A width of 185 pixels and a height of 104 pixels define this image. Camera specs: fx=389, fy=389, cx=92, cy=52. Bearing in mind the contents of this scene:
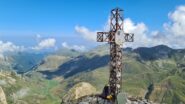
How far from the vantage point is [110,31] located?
113 ft

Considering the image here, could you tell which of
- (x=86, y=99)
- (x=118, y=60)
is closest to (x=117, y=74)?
(x=118, y=60)

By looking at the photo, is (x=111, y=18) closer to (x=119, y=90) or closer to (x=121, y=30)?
(x=121, y=30)

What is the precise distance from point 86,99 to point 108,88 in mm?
2301

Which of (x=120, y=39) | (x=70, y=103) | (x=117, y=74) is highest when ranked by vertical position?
(x=120, y=39)

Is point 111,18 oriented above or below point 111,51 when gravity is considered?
above

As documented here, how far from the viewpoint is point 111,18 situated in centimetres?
3425

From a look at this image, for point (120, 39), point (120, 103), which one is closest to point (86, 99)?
point (120, 103)

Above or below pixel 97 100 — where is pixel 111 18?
above

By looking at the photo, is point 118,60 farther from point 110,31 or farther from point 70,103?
point 70,103

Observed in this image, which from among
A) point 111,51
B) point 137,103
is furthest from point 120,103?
point 111,51

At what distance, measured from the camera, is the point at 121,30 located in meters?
33.9

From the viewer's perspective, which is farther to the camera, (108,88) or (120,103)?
(108,88)

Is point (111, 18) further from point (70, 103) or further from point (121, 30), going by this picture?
point (70, 103)

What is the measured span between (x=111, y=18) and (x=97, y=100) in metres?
7.32
